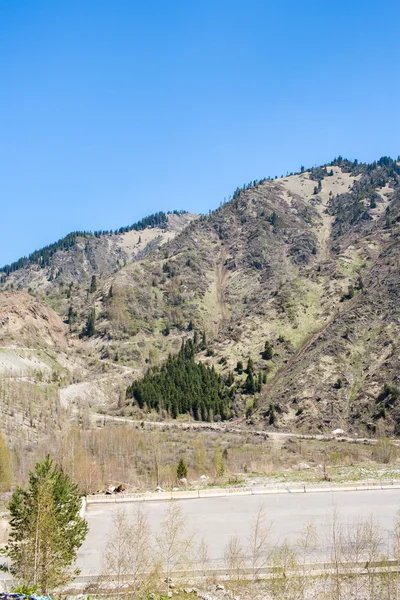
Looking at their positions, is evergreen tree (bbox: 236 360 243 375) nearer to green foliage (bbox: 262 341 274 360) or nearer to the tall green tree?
green foliage (bbox: 262 341 274 360)

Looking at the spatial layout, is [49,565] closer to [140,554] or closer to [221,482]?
[140,554]

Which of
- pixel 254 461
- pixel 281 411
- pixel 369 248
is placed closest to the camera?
pixel 254 461

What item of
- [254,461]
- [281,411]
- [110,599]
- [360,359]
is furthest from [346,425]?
[110,599]

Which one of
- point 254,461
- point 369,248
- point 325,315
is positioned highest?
point 369,248

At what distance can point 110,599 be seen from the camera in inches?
676

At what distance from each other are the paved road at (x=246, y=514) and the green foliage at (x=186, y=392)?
63550 millimetres

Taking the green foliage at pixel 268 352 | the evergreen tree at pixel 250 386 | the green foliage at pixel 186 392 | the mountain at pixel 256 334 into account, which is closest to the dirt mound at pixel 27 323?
the mountain at pixel 256 334

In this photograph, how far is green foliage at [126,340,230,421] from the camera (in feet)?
315

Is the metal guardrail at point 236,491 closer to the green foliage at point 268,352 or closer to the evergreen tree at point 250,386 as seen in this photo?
the evergreen tree at point 250,386

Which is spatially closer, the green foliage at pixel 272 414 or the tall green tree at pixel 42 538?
the tall green tree at pixel 42 538

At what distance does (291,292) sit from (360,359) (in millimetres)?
42667

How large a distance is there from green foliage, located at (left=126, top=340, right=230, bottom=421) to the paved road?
63.5 metres

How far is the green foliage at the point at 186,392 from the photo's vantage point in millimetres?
96125

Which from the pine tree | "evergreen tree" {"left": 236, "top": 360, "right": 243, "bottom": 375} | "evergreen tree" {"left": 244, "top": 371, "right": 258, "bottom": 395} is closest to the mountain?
"evergreen tree" {"left": 244, "top": 371, "right": 258, "bottom": 395}
